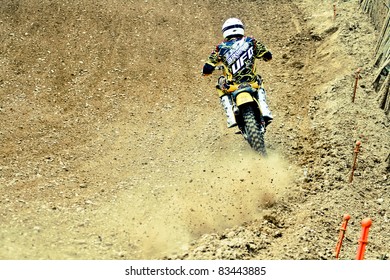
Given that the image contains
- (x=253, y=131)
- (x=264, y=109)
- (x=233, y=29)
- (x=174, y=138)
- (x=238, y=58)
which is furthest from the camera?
(x=174, y=138)

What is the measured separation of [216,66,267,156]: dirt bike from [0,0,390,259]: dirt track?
0.40 m

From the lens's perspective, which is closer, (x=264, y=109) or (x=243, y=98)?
(x=243, y=98)

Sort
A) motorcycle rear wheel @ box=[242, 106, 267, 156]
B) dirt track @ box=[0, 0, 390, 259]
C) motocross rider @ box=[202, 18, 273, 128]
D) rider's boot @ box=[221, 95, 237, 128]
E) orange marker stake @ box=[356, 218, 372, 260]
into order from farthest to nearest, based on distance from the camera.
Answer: motocross rider @ box=[202, 18, 273, 128], rider's boot @ box=[221, 95, 237, 128], motorcycle rear wheel @ box=[242, 106, 267, 156], dirt track @ box=[0, 0, 390, 259], orange marker stake @ box=[356, 218, 372, 260]

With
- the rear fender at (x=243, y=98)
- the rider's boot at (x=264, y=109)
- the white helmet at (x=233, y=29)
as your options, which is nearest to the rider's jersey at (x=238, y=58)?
the white helmet at (x=233, y=29)

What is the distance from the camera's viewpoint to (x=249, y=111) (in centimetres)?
952

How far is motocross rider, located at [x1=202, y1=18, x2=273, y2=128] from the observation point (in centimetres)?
992

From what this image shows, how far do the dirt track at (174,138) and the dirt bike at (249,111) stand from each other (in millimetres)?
405

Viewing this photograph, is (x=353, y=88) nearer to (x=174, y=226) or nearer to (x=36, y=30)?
(x=174, y=226)

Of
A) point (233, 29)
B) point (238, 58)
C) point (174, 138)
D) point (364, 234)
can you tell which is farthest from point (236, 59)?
point (364, 234)

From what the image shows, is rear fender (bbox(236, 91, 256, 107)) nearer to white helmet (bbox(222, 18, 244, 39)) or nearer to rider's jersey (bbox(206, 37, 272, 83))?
rider's jersey (bbox(206, 37, 272, 83))

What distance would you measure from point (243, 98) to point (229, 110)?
0.38 m

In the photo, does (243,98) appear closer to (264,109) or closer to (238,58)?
(264,109)

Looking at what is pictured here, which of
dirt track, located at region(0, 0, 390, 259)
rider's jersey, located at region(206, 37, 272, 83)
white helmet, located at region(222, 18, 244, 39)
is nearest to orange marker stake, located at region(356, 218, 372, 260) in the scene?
dirt track, located at region(0, 0, 390, 259)

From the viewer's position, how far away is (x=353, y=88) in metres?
11.5
